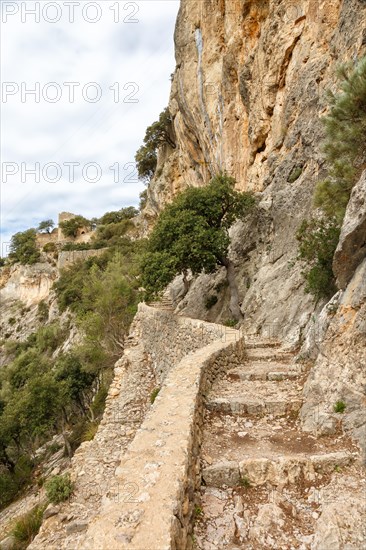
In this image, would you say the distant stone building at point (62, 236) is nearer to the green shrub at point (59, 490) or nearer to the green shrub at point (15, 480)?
the green shrub at point (15, 480)

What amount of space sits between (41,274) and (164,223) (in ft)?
133

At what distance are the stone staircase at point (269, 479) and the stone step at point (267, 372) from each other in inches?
48.5

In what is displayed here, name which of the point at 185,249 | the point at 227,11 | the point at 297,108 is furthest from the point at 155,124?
the point at 185,249

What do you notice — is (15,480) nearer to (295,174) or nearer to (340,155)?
(340,155)

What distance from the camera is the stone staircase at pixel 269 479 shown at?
2969 millimetres

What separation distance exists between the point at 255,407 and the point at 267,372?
160cm

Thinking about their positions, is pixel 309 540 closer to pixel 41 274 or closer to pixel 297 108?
pixel 297 108

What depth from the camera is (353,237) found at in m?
5.48

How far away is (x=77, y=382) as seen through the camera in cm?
1953

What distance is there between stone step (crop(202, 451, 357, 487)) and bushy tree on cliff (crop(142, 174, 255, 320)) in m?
9.14

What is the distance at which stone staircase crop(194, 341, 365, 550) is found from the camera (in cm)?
297

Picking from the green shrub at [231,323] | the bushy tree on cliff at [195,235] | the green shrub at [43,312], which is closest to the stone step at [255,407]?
the bushy tree on cliff at [195,235]

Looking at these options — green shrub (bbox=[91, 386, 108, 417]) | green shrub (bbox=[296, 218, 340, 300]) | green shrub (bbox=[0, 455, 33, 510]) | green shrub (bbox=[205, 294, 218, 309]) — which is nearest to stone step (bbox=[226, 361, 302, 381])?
green shrub (bbox=[296, 218, 340, 300])

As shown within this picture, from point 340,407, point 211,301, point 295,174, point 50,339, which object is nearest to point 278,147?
point 295,174
